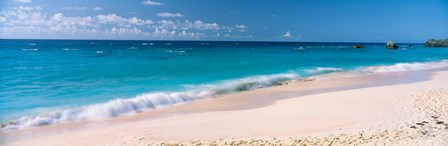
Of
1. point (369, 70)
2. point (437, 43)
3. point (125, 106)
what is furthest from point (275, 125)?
point (437, 43)

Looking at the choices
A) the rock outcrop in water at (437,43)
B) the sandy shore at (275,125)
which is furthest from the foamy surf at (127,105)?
the rock outcrop in water at (437,43)

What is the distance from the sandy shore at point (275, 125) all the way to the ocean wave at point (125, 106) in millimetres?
678

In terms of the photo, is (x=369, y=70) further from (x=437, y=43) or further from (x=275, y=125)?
(x=437, y=43)

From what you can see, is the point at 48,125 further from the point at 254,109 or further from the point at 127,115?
the point at 254,109

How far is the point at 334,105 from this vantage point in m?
12.7

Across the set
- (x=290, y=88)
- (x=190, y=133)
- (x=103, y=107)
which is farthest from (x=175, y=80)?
(x=190, y=133)

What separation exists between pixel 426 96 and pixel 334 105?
4.49 m

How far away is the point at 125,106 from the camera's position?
1283cm

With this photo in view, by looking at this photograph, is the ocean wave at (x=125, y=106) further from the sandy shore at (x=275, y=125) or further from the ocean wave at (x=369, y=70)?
the ocean wave at (x=369, y=70)

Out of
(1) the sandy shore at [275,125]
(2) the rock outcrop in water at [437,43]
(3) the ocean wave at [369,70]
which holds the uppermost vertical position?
(2) the rock outcrop in water at [437,43]

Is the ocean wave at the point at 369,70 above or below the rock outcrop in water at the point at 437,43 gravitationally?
below

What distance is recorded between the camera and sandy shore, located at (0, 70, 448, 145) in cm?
842

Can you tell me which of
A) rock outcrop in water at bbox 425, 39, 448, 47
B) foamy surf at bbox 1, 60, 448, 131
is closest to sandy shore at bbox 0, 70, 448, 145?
foamy surf at bbox 1, 60, 448, 131

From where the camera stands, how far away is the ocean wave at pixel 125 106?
35.5ft
